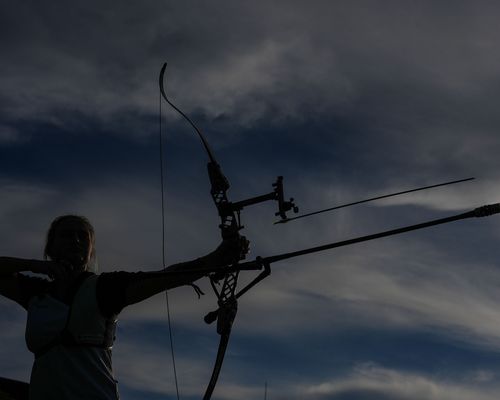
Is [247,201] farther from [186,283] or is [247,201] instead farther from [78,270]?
[78,270]

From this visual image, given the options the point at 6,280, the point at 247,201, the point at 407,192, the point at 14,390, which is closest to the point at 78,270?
the point at 6,280

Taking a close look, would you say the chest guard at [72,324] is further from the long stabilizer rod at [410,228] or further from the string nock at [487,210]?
the string nock at [487,210]

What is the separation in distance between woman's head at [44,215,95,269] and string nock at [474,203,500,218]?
233cm

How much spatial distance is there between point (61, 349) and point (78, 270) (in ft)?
1.81

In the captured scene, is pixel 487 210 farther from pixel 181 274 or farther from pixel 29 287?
A: pixel 29 287

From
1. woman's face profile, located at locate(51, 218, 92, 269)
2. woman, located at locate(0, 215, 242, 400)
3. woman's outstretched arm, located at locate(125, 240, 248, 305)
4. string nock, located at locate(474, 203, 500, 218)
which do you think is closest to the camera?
string nock, located at locate(474, 203, 500, 218)

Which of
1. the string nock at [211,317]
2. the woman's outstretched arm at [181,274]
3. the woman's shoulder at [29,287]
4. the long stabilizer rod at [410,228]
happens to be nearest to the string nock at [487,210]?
the long stabilizer rod at [410,228]

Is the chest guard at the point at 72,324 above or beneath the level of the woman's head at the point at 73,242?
beneath

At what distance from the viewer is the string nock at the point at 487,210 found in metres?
3.64

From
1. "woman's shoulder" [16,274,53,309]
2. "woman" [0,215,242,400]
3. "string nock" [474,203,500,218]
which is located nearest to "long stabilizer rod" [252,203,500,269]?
"string nock" [474,203,500,218]

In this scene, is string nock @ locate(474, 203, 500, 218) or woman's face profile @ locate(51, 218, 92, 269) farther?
woman's face profile @ locate(51, 218, 92, 269)

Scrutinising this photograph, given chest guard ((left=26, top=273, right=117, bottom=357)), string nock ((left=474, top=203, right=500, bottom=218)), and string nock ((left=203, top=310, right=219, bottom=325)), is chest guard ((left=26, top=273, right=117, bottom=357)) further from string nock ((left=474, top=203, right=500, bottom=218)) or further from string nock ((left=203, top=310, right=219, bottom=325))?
string nock ((left=474, top=203, right=500, bottom=218))

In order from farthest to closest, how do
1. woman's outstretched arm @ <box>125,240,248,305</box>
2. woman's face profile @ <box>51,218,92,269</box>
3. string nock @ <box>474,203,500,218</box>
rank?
woman's face profile @ <box>51,218,92,269</box> → woman's outstretched arm @ <box>125,240,248,305</box> → string nock @ <box>474,203,500,218</box>

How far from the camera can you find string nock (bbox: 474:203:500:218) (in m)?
3.64
